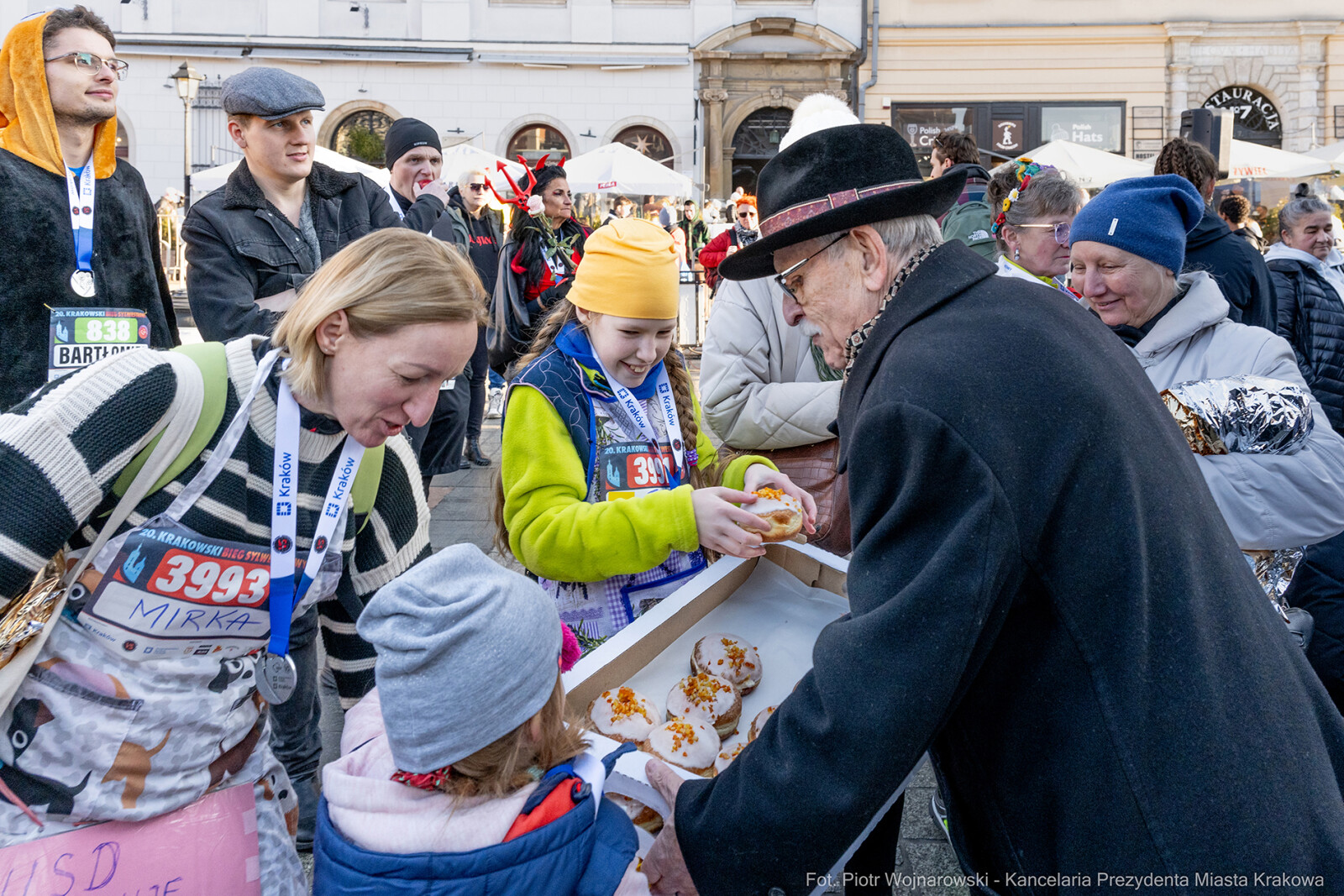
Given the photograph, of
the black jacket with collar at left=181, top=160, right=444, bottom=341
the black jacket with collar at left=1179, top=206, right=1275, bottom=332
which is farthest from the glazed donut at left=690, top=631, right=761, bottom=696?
the black jacket with collar at left=1179, top=206, right=1275, bottom=332

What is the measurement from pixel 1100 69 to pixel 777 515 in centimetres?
2941

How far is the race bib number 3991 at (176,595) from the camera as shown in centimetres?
169

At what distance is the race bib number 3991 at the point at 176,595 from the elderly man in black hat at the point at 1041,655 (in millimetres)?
900

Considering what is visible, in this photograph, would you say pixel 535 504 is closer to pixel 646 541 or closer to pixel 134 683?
pixel 646 541

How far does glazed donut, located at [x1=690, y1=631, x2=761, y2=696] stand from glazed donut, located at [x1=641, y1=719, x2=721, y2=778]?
0.13 m

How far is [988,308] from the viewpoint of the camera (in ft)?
4.95

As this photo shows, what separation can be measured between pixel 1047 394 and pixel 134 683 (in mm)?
1532

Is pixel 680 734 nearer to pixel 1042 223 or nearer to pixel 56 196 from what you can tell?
pixel 56 196

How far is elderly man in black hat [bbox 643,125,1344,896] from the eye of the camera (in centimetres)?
136

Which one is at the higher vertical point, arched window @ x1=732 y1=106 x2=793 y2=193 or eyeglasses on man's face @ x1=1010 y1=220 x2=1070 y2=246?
arched window @ x1=732 y1=106 x2=793 y2=193

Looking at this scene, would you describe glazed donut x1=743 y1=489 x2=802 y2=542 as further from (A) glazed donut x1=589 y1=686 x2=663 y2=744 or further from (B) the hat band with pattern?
(B) the hat band with pattern

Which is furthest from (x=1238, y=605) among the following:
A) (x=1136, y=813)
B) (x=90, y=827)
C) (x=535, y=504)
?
(x=90, y=827)

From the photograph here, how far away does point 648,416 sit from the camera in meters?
2.70

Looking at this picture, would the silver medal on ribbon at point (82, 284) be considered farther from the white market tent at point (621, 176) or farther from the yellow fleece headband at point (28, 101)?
the white market tent at point (621, 176)
